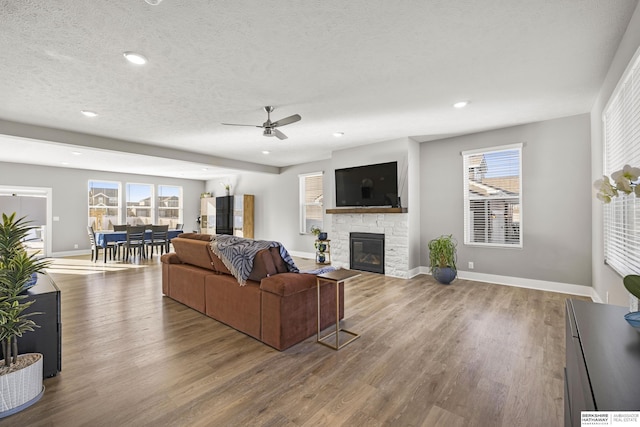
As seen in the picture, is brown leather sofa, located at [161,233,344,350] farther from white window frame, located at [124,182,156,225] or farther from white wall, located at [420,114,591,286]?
white window frame, located at [124,182,156,225]

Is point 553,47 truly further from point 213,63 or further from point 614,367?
point 213,63

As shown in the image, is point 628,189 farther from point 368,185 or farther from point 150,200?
point 150,200

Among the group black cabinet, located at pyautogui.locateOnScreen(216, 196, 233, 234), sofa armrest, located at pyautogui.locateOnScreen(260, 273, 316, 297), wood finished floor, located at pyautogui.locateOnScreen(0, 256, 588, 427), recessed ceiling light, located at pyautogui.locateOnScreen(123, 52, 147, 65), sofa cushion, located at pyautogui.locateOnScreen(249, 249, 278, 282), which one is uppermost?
recessed ceiling light, located at pyautogui.locateOnScreen(123, 52, 147, 65)

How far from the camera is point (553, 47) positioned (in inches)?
94.7

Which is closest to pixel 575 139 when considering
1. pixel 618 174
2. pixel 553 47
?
pixel 553 47

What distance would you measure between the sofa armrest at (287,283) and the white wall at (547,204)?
3.58 meters

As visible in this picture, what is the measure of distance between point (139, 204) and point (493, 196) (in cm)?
1014

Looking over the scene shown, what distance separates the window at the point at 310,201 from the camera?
7727 mm

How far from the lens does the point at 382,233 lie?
559cm

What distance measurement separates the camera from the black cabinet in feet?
31.4

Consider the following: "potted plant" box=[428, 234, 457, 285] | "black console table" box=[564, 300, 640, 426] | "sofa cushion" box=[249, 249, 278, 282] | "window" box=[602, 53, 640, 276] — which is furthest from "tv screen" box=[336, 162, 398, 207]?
"black console table" box=[564, 300, 640, 426]

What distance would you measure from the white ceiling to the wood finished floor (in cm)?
256

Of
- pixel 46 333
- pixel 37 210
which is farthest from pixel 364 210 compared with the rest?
pixel 37 210

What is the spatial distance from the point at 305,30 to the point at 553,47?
2059 mm
